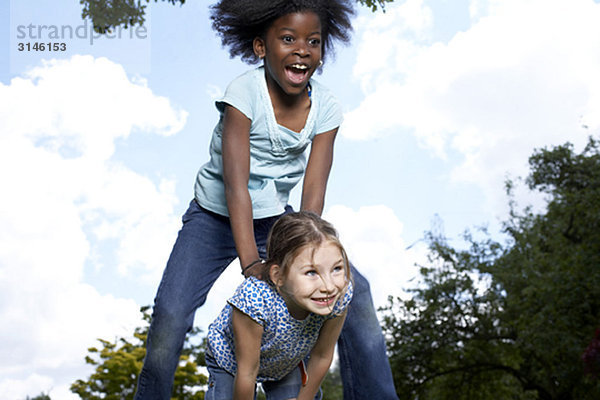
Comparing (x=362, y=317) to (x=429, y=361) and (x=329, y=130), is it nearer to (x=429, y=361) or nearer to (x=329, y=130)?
(x=329, y=130)

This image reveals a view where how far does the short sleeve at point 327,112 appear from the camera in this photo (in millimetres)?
2875

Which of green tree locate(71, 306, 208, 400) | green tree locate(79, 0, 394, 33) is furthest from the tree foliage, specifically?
green tree locate(79, 0, 394, 33)

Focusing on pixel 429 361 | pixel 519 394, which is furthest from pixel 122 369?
pixel 519 394

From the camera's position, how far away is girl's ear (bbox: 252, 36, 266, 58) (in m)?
2.85

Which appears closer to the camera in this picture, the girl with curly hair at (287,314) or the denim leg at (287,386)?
the girl with curly hair at (287,314)

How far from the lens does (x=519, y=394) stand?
14820 millimetres

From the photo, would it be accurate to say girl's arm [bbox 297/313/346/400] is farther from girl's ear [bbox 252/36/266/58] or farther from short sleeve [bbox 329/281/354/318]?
girl's ear [bbox 252/36/266/58]

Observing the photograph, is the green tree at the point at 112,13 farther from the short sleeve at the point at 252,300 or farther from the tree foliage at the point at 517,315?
the tree foliage at the point at 517,315

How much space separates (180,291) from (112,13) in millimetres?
4092

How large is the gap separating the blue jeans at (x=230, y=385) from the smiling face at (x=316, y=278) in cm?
48

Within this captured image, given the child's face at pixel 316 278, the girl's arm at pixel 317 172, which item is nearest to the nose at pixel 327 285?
the child's face at pixel 316 278

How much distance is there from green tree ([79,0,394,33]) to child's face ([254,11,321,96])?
3.44 m

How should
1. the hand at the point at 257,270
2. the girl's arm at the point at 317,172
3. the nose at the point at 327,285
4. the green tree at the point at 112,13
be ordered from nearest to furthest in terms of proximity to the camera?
the nose at the point at 327,285, the hand at the point at 257,270, the girl's arm at the point at 317,172, the green tree at the point at 112,13

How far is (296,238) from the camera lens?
2.24 m
